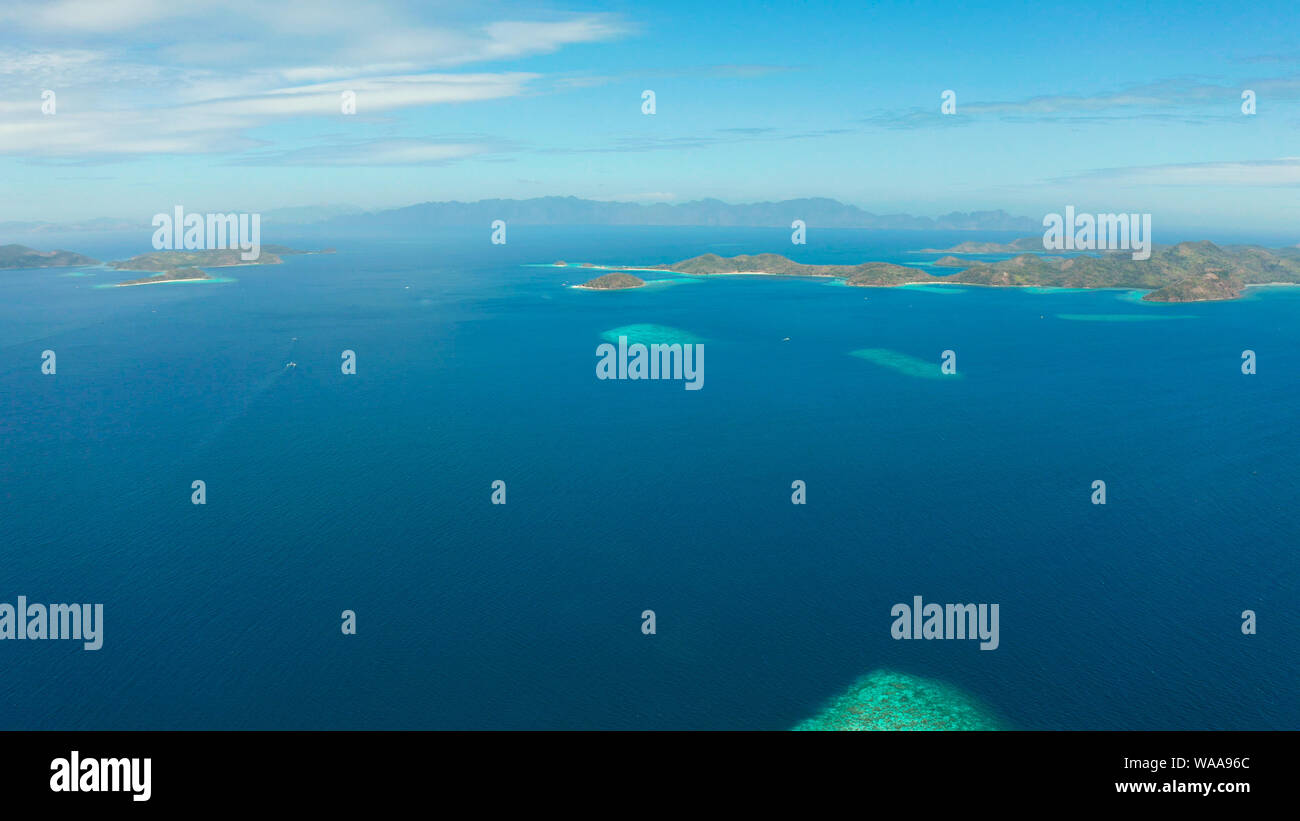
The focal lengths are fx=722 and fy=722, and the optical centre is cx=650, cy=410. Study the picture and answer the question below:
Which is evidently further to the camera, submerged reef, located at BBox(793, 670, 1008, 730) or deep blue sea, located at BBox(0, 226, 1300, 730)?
deep blue sea, located at BBox(0, 226, 1300, 730)

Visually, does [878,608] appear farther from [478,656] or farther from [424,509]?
[424,509]

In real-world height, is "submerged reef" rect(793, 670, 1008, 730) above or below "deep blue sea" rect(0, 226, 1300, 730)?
below

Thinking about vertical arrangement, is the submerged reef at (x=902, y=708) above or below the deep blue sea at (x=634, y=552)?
below

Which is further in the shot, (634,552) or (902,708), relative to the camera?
(634,552)

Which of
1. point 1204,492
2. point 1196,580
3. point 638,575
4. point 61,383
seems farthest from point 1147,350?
point 61,383

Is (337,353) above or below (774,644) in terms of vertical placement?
above

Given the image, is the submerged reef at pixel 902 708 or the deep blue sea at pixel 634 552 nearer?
the submerged reef at pixel 902 708

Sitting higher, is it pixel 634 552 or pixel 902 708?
pixel 634 552
